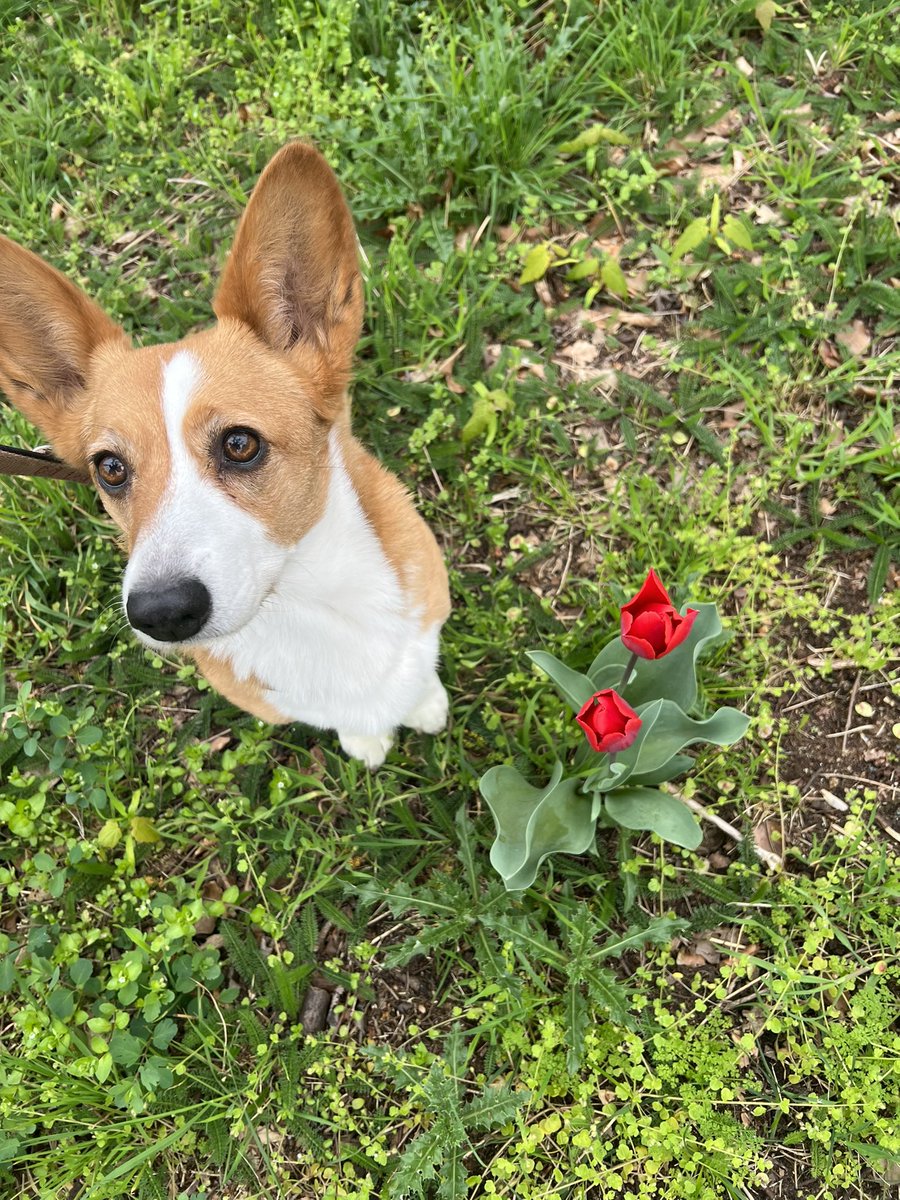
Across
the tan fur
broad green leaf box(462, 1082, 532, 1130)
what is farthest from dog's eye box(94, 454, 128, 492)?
broad green leaf box(462, 1082, 532, 1130)

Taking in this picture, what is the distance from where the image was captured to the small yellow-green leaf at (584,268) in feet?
11.7

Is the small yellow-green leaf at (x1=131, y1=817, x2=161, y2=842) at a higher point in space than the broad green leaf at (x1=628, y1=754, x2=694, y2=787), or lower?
lower

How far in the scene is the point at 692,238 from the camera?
11.6 ft

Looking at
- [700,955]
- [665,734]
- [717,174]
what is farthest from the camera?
[717,174]

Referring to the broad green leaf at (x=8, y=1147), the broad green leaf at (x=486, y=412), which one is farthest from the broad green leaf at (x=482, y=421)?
the broad green leaf at (x=8, y=1147)

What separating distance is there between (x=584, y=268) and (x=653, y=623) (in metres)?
2.26

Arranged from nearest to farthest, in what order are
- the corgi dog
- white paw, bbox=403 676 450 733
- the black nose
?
1. the black nose
2. the corgi dog
3. white paw, bbox=403 676 450 733

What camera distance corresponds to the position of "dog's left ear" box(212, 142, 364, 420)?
6.46 feet

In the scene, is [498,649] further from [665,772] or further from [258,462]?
[258,462]

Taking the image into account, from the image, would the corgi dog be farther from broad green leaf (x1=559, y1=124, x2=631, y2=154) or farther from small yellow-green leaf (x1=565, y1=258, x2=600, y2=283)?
broad green leaf (x1=559, y1=124, x2=631, y2=154)

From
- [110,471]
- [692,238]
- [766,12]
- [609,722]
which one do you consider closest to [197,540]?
[110,471]

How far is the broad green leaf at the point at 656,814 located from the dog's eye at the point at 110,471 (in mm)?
1731

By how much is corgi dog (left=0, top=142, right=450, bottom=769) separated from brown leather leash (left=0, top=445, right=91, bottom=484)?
12 cm

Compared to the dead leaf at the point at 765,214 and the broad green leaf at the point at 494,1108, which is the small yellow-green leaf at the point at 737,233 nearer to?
the dead leaf at the point at 765,214
